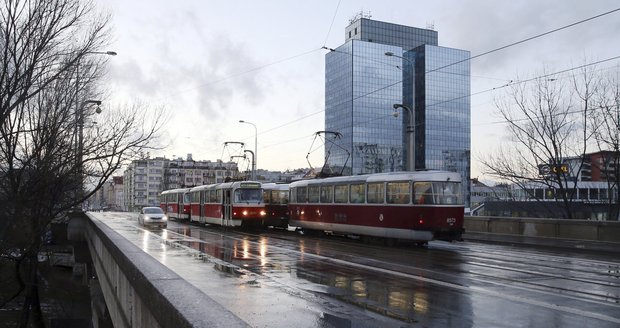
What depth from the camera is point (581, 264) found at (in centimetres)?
1564

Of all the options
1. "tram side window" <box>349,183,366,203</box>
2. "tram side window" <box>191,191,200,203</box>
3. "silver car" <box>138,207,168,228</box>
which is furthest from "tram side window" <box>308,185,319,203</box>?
"tram side window" <box>191,191,200,203</box>

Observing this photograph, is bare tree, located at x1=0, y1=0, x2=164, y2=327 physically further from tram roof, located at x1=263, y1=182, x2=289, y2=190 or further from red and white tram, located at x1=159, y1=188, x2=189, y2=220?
red and white tram, located at x1=159, y1=188, x2=189, y2=220

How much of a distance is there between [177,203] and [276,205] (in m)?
18.5

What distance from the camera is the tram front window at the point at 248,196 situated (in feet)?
108

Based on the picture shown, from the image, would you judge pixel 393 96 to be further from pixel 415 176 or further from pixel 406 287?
pixel 406 287

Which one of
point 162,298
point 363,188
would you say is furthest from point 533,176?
point 162,298

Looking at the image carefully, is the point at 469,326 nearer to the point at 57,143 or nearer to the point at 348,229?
the point at 57,143

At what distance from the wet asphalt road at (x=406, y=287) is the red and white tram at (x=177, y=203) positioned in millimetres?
28044

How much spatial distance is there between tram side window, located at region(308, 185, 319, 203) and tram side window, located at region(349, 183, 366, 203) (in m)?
3.65

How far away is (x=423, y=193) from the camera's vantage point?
A: 20328 millimetres

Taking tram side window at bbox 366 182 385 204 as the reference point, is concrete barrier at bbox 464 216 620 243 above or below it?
below

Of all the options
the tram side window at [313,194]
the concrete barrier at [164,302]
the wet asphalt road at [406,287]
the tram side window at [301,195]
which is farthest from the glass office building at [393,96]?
the concrete barrier at [164,302]

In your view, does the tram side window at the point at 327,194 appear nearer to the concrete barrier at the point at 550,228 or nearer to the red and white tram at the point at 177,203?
the concrete barrier at the point at 550,228

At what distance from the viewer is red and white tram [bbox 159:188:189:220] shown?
46.5 meters
